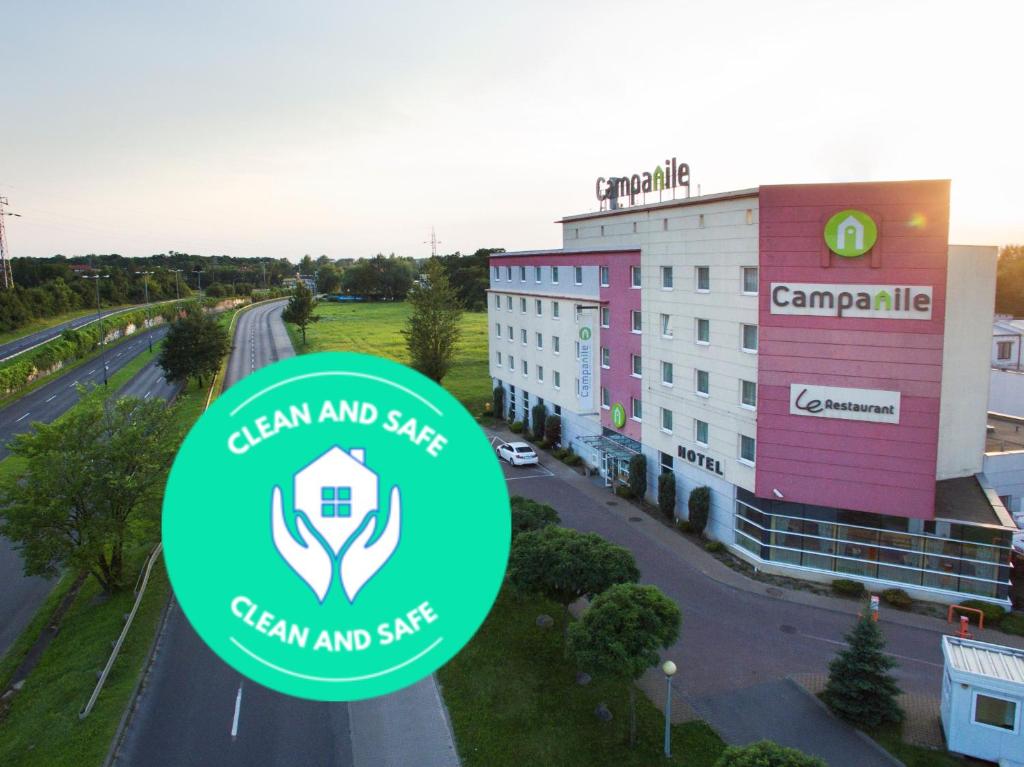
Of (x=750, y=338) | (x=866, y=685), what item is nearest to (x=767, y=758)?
(x=866, y=685)

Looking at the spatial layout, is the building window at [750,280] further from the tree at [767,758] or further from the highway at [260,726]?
the highway at [260,726]

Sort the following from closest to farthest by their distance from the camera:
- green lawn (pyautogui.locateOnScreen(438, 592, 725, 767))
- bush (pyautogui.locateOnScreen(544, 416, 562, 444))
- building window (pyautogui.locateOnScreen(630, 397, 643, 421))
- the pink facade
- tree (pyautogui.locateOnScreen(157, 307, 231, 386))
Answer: green lawn (pyautogui.locateOnScreen(438, 592, 725, 767)), the pink facade, building window (pyautogui.locateOnScreen(630, 397, 643, 421)), bush (pyautogui.locateOnScreen(544, 416, 562, 444)), tree (pyautogui.locateOnScreen(157, 307, 231, 386))

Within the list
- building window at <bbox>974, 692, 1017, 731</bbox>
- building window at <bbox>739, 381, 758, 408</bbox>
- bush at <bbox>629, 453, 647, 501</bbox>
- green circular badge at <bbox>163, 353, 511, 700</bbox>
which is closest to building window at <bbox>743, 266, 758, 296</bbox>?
building window at <bbox>739, 381, 758, 408</bbox>

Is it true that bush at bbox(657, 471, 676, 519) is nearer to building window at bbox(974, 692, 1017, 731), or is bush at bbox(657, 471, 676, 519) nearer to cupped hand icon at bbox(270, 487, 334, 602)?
building window at bbox(974, 692, 1017, 731)

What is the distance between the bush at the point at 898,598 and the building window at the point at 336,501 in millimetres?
24750

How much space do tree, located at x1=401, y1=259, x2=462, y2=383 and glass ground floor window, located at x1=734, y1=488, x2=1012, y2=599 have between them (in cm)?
3912

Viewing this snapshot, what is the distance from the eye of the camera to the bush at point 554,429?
4416 cm

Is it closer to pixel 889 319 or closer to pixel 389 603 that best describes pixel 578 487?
pixel 889 319

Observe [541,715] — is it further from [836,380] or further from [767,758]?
[836,380]

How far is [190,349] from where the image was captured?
60.2 m

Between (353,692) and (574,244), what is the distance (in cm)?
3991

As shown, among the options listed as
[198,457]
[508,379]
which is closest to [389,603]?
[198,457]

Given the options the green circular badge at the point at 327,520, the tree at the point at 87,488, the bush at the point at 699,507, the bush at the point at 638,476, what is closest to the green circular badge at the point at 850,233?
the bush at the point at 699,507

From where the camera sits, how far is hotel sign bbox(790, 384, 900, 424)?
24391 millimetres
